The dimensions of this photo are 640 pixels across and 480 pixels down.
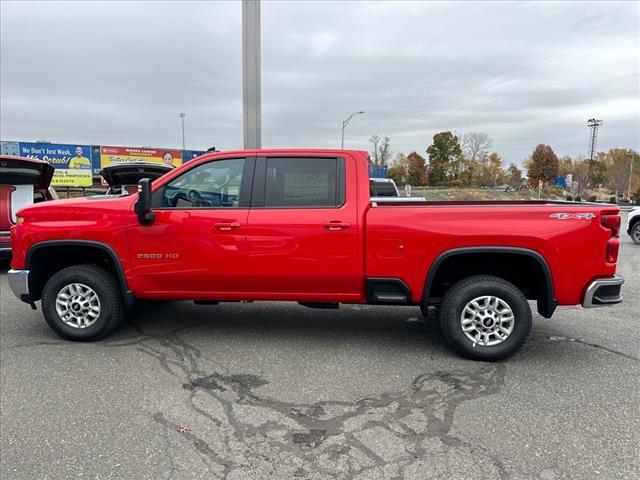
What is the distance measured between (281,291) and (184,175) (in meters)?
1.46

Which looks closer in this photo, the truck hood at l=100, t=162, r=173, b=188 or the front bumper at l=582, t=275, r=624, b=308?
the front bumper at l=582, t=275, r=624, b=308

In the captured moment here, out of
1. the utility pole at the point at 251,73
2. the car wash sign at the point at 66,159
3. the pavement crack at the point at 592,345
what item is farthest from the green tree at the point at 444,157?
the pavement crack at the point at 592,345

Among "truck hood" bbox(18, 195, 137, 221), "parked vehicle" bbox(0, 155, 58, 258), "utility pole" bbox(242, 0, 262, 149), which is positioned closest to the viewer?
"truck hood" bbox(18, 195, 137, 221)

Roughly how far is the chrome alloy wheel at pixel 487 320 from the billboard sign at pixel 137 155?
29768 millimetres

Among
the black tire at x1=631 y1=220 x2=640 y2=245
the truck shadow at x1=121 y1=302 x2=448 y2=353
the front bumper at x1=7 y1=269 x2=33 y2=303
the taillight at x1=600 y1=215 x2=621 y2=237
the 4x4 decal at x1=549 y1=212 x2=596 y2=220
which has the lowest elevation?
the truck shadow at x1=121 y1=302 x2=448 y2=353

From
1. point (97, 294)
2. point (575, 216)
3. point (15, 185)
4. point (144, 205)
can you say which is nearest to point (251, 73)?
point (15, 185)

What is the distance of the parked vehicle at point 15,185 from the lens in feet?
24.5

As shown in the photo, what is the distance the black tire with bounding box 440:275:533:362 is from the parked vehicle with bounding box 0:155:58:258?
6.99 meters

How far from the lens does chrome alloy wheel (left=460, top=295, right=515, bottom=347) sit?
13.6ft

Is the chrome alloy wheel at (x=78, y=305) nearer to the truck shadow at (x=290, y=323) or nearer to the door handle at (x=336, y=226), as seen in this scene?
the truck shadow at (x=290, y=323)

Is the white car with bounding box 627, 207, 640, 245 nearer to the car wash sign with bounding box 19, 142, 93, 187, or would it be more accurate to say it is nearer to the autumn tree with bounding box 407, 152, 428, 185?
the car wash sign with bounding box 19, 142, 93, 187

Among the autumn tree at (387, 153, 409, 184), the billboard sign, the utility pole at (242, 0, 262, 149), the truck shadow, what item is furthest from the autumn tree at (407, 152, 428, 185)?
the truck shadow

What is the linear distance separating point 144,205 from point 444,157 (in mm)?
85601

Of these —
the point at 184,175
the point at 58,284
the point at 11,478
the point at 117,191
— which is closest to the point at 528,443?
the point at 11,478
